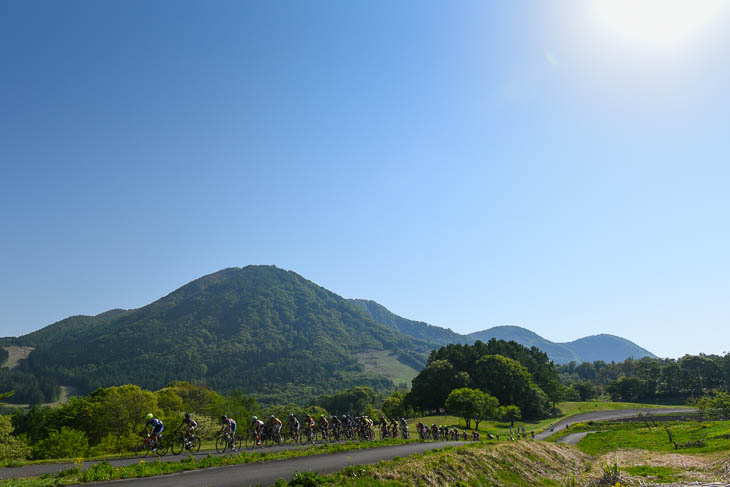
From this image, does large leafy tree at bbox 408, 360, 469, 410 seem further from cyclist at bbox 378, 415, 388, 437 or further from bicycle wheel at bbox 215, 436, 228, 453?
bicycle wheel at bbox 215, 436, 228, 453

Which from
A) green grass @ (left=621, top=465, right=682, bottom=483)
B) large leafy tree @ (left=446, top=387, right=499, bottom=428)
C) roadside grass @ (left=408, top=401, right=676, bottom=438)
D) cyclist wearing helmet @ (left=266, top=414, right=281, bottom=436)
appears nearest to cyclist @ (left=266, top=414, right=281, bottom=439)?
cyclist wearing helmet @ (left=266, top=414, right=281, bottom=436)

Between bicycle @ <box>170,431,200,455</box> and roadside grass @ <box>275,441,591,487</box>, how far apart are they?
13854 mm

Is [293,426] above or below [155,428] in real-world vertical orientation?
below

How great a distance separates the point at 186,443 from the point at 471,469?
1790 centimetres

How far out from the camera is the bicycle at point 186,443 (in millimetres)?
25175

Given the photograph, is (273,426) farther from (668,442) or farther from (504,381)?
(504,381)

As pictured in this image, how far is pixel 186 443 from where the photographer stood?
82.9 feet

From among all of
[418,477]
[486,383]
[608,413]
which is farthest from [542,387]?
[418,477]

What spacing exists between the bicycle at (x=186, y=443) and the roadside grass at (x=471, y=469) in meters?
13.9

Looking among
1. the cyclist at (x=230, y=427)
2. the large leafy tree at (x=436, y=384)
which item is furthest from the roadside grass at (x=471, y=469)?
the large leafy tree at (x=436, y=384)

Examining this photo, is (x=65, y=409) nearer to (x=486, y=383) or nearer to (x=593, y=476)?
(x=593, y=476)

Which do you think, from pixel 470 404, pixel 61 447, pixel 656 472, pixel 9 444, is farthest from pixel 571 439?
pixel 9 444

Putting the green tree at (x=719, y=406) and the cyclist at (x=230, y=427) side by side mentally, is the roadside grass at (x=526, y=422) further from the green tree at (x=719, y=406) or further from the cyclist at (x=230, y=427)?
the cyclist at (x=230, y=427)

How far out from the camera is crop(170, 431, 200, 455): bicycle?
25175 mm
